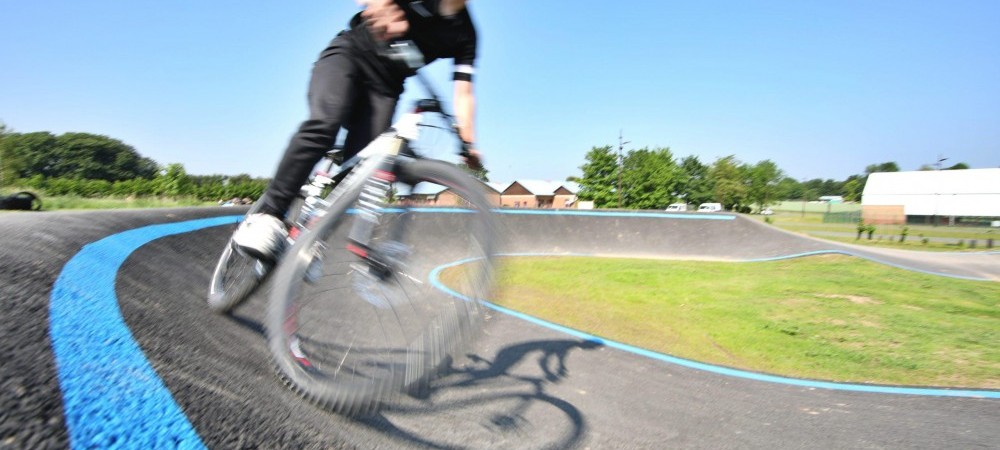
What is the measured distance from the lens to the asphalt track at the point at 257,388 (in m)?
1.14

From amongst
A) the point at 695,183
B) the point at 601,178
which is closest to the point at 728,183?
the point at 695,183

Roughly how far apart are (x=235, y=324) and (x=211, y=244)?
2.72 m

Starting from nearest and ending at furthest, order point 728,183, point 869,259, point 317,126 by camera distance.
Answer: point 317,126 → point 869,259 → point 728,183

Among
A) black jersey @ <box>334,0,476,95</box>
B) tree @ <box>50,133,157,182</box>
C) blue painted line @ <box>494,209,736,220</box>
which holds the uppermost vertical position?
tree @ <box>50,133,157,182</box>

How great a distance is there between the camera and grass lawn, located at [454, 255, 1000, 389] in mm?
5535

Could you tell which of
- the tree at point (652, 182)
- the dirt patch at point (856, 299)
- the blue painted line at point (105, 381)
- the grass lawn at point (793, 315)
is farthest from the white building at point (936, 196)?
the blue painted line at point (105, 381)

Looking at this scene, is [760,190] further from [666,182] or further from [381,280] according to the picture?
[381,280]

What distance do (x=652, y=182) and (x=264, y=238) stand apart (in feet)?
268

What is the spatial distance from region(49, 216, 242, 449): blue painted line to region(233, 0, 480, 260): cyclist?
59 cm

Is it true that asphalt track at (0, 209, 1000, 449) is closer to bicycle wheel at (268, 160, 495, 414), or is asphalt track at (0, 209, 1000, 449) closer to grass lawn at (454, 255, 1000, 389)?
bicycle wheel at (268, 160, 495, 414)

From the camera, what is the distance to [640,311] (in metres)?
8.01

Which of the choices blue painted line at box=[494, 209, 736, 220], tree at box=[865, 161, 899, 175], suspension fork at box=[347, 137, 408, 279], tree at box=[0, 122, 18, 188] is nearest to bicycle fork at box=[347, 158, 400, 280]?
suspension fork at box=[347, 137, 408, 279]

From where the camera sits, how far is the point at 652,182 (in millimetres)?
79000

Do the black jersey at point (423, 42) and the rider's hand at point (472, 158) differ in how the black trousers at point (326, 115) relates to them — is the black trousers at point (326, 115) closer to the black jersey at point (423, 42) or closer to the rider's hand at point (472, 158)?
the black jersey at point (423, 42)
